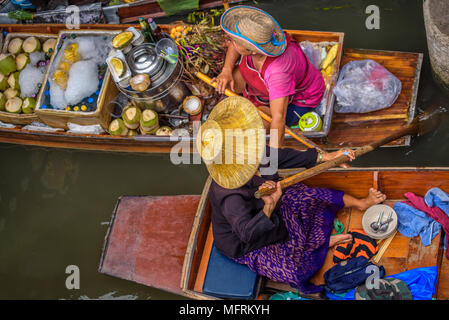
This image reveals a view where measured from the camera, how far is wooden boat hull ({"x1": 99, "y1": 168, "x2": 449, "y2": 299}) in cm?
341

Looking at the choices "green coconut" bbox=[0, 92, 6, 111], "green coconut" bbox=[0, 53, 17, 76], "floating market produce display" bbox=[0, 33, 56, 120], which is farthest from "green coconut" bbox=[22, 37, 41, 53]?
"green coconut" bbox=[0, 92, 6, 111]

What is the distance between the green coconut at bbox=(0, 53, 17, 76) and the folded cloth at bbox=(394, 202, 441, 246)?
450 centimetres

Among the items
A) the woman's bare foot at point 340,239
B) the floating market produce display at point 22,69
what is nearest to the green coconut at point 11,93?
the floating market produce display at point 22,69

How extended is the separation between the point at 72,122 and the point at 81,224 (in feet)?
4.13

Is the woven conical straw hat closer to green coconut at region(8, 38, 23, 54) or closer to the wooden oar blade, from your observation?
the wooden oar blade

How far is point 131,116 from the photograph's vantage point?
4.24 metres

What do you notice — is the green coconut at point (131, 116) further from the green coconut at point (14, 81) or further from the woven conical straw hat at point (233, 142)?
the woven conical straw hat at point (233, 142)

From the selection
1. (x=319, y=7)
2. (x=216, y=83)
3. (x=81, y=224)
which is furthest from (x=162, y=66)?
(x=319, y=7)

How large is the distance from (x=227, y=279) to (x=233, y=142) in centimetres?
121

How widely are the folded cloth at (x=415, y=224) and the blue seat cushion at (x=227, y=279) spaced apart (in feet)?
4.61

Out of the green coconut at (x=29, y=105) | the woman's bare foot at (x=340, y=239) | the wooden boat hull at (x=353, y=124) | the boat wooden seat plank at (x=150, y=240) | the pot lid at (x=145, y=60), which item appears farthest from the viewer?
the green coconut at (x=29, y=105)

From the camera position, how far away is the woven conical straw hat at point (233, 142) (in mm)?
2664

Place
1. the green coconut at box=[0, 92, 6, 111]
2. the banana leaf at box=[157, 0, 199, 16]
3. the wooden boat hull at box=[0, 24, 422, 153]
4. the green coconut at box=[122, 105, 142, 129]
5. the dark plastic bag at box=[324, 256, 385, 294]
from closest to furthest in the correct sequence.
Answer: the dark plastic bag at box=[324, 256, 385, 294] → the wooden boat hull at box=[0, 24, 422, 153] → the green coconut at box=[122, 105, 142, 129] → the green coconut at box=[0, 92, 6, 111] → the banana leaf at box=[157, 0, 199, 16]

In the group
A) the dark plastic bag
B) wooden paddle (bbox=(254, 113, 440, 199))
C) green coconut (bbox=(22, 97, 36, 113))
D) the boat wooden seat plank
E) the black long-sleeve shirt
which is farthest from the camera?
green coconut (bbox=(22, 97, 36, 113))
